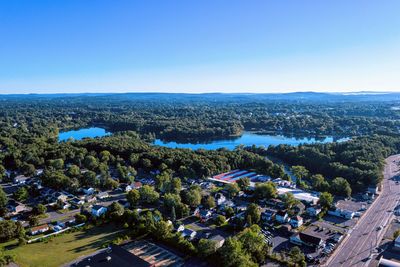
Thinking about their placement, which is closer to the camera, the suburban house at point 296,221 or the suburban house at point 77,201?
the suburban house at point 296,221

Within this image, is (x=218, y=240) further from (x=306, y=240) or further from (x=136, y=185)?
(x=136, y=185)

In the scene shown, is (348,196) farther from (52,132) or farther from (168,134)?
(52,132)

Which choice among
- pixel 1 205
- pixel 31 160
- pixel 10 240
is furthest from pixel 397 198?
pixel 31 160

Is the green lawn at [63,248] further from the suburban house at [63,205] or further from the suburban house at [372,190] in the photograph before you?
the suburban house at [372,190]

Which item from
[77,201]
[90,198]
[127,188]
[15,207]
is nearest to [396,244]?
[127,188]

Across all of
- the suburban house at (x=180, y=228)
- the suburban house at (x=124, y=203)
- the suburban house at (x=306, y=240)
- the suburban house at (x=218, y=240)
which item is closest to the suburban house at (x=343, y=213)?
the suburban house at (x=306, y=240)

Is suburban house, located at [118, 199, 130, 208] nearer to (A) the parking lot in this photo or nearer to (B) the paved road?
(A) the parking lot

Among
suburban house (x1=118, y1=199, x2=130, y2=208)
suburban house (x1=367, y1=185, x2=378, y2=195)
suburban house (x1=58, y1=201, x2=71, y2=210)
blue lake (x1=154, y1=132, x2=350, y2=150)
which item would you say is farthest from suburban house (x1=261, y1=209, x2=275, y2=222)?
blue lake (x1=154, y1=132, x2=350, y2=150)
